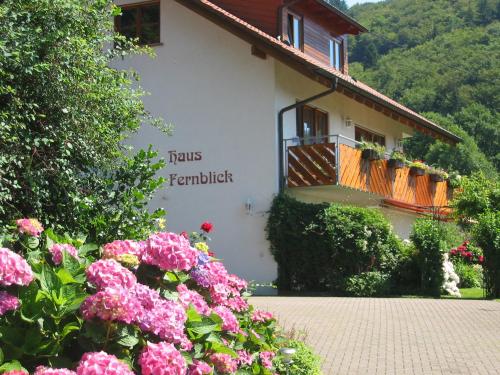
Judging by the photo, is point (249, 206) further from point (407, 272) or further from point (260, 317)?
point (260, 317)

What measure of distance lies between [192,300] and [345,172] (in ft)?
48.7

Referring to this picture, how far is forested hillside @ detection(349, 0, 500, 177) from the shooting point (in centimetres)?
5697

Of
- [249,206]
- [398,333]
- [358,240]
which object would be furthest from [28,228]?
[249,206]

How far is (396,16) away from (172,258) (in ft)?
206

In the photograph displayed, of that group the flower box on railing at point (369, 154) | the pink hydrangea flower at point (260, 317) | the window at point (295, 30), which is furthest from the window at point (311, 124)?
the pink hydrangea flower at point (260, 317)

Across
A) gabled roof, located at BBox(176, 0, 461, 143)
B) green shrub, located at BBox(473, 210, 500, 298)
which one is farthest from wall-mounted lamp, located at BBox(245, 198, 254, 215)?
green shrub, located at BBox(473, 210, 500, 298)

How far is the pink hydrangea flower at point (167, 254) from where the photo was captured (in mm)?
4234

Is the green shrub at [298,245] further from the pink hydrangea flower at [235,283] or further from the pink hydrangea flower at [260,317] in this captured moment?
the pink hydrangea flower at [235,283]

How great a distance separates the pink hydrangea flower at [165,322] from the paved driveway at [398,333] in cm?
445

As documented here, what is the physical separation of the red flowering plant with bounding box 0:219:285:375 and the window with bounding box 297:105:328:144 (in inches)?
638

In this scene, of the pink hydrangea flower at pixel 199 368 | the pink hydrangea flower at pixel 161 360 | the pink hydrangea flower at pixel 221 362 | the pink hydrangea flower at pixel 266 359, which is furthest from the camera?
the pink hydrangea flower at pixel 266 359

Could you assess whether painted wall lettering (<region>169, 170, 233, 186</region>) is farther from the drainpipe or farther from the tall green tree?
the tall green tree

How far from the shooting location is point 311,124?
70.6 feet

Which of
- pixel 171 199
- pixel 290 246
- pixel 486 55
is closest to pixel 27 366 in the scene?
pixel 290 246
